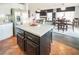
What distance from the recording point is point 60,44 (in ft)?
5.97

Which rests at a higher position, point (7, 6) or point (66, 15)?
point (7, 6)

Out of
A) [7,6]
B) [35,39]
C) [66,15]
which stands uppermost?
[7,6]

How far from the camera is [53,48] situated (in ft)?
5.99

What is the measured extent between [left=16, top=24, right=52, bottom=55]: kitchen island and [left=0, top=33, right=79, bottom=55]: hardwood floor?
81 millimetres

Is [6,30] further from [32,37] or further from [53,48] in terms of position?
[53,48]

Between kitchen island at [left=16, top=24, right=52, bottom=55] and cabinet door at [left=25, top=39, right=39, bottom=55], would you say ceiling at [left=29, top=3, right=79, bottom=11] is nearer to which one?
kitchen island at [left=16, top=24, right=52, bottom=55]

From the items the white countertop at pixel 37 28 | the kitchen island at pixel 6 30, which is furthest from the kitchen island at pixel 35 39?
the kitchen island at pixel 6 30

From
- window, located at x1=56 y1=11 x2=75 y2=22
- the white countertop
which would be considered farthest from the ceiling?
the white countertop

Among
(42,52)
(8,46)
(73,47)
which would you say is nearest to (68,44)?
(73,47)

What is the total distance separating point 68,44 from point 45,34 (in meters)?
0.41

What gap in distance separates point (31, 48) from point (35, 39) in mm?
183

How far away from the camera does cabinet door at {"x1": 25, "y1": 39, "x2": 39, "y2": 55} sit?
1732mm

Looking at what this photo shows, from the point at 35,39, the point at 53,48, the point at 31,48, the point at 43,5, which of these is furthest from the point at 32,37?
the point at 43,5

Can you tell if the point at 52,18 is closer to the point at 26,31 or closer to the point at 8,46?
the point at 26,31
